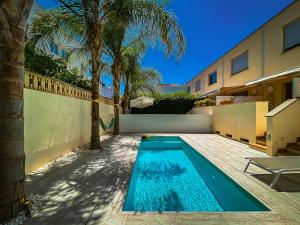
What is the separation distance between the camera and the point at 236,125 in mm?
14352

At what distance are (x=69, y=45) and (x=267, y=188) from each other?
11510 millimetres

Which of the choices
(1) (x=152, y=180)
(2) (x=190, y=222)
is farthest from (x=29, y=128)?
(2) (x=190, y=222)

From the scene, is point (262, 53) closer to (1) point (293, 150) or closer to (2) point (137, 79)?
(1) point (293, 150)

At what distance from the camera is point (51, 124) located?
7906mm

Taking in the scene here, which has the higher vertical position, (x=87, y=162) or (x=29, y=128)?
(x=29, y=128)

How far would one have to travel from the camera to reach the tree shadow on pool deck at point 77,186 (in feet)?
12.5

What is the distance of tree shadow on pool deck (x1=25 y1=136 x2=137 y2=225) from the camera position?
382cm

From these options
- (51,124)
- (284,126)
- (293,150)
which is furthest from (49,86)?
(293,150)

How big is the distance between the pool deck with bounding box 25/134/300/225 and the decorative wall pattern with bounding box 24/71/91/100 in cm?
239

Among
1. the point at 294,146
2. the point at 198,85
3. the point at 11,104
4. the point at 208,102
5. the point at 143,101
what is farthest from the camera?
the point at 198,85

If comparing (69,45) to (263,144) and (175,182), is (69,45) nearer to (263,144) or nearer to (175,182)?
(175,182)

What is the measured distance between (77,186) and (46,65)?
6.71m

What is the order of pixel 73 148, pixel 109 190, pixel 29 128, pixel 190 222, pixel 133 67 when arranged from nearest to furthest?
pixel 190 222, pixel 109 190, pixel 29 128, pixel 73 148, pixel 133 67

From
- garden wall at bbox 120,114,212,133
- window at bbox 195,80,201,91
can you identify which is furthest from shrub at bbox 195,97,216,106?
window at bbox 195,80,201,91
